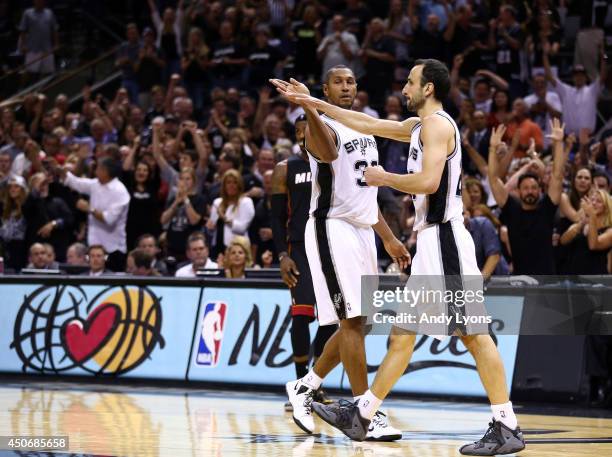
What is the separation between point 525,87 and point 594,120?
1605 millimetres

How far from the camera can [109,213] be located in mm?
15703

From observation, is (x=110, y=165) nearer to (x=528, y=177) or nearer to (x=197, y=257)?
(x=197, y=257)

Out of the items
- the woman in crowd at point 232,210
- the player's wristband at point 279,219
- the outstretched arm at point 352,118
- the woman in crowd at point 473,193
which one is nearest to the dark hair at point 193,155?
the woman in crowd at point 232,210

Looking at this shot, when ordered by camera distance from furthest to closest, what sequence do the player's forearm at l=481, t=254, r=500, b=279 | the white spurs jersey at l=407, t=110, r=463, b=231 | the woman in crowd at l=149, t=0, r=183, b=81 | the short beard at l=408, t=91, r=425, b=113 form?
the woman in crowd at l=149, t=0, r=183, b=81
the player's forearm at l=481, t=254, r=500, b=279
the short beard at l=408, t=91, r=425, b=113
the white spurs jersey at l=407, t=110, r=463, b=231

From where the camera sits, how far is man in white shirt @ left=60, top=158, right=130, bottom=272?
51.5 feet

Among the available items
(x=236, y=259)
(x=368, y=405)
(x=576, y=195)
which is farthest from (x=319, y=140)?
(x=576, y=195)

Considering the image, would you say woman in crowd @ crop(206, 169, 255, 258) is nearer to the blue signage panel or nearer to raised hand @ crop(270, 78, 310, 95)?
the blue signage panel

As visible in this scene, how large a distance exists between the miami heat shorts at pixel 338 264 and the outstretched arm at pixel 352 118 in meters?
0.77

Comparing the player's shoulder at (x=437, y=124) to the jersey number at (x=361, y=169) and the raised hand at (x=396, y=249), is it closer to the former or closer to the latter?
the jersey number at (x=361, y=169)

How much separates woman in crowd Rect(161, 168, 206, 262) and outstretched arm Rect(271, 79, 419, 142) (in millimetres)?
7061

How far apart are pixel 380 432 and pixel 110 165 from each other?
27.9 feet

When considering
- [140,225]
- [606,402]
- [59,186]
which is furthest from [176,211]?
[606,402]

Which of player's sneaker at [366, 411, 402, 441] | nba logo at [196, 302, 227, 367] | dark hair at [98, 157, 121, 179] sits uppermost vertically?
dark hair at [98, 157, 121, 179]

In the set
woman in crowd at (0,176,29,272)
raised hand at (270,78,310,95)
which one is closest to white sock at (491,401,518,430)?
raised hand at (270,78,310,95)
